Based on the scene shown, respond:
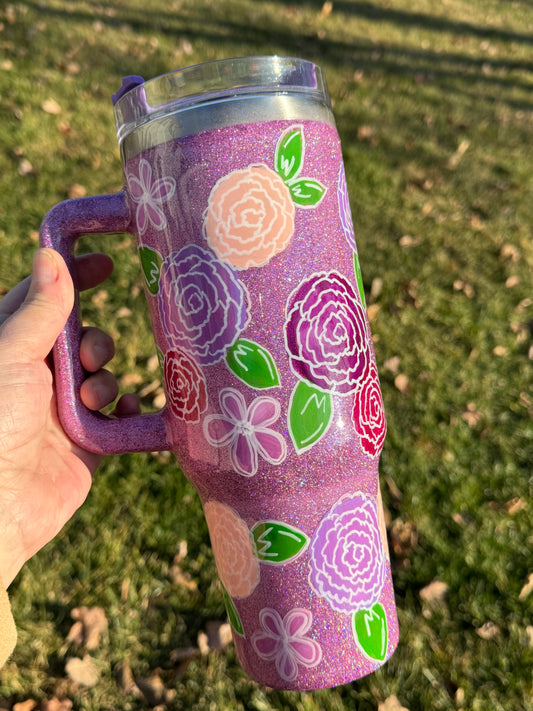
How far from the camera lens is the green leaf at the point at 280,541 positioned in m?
1.43

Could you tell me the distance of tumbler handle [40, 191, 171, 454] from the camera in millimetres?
1517

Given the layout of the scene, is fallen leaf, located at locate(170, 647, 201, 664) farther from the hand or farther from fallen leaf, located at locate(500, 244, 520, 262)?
fallen leaf, located at locate(500, 244, 520, 262)

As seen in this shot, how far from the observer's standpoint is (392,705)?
83.2 inches

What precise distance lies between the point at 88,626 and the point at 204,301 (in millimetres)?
1534

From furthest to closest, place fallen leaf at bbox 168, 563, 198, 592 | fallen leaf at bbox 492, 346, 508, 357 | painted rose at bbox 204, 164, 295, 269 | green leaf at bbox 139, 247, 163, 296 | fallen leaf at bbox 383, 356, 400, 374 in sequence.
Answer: fallen leaf at bbox 492, 346, 508, 357, fallen leaf at bbox 383, 356, 400, 374, fallen leaf at bbox 168, 563, 198, 592, green leaf at bbox 139, 247, 163, 296, painted rose at bbox 204, 164, 295, 269

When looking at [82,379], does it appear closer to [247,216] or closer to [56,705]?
[247,216]

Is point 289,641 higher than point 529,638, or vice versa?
point 289,641

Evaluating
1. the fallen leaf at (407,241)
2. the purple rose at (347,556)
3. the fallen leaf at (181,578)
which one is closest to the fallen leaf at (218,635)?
the fallen leaf at (181,578)

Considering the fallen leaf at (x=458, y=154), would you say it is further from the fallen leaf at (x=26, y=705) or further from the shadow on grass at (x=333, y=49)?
the fallen leaf at (x=26, y=705)

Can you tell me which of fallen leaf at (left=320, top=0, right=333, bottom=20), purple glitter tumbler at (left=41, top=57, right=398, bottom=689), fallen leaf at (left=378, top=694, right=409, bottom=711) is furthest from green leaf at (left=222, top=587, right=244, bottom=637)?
fallen leaf at (left=320, top=0, right=333, bottom=20)

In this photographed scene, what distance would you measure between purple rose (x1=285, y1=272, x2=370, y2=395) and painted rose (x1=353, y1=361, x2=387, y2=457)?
5cm

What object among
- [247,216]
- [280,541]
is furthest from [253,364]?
[280,541]

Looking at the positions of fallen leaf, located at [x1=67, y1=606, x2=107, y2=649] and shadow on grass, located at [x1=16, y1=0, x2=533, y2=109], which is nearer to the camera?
fallen leaf, located at [x1=67, y1=606, x2=107, y2=649]

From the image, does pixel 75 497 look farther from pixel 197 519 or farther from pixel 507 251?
pixel 507 251
